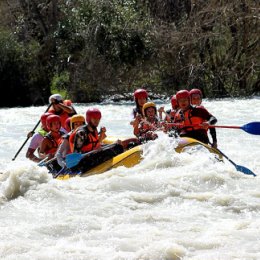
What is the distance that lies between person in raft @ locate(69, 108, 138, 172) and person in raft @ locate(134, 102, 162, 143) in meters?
0.80

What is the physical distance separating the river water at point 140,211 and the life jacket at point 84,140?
1.28ft

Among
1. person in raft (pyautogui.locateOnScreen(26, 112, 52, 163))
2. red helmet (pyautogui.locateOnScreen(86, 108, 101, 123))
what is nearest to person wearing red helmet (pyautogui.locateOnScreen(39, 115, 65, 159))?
person in raft (pyautogui.locateOnScreen(26, 112, 52, 163))

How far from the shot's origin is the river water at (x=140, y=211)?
4.95 meters

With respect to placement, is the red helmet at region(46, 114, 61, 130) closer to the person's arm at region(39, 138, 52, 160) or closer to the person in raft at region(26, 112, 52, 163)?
the person's arm at region(39, 138, 52, 160)

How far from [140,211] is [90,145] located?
176 centimetres

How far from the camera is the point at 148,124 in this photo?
27.7ft

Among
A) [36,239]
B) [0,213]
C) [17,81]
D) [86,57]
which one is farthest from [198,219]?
[17,81]

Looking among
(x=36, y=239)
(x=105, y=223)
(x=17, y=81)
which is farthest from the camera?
(x=17, y=81)

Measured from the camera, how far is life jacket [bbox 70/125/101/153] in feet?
24.5

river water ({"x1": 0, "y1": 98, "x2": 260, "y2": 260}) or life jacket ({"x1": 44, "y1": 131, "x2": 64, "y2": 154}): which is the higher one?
life jacket ({"x1": 44, "y1": 131, "x2": 64, "y2": 154})

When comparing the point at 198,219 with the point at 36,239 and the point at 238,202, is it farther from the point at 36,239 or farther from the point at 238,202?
the point at 36,239

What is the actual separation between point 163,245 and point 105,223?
2.84 feet

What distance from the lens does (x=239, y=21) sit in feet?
63.6

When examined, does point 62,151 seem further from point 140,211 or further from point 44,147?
point 140,211
